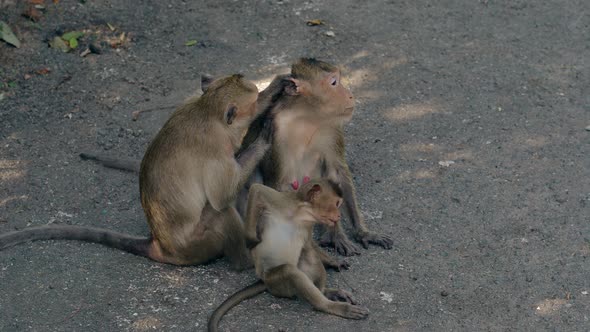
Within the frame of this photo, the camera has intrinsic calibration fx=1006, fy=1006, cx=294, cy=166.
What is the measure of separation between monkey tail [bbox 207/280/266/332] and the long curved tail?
632 mm

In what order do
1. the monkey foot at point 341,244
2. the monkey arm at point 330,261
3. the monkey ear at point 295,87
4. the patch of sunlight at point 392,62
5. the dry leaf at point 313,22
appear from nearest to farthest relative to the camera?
1. the monkey arm at point 330,261
2. the monkey ear at point 295,87
3. the monkey foot at point 341,244
4. the patch of sunlight at point 392,62
5. the dry leaf at point 313,22

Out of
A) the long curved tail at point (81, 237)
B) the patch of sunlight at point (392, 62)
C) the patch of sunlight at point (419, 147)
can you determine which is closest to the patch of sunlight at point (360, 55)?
the patch of sunlight at point (392, 62)

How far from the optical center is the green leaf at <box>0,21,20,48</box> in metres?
7.13

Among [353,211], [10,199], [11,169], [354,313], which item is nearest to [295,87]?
[353,211]

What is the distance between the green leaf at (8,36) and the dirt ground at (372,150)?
80 millimetres

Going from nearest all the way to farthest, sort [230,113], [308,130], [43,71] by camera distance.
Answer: [230,113] → [308,130] → [43,71]

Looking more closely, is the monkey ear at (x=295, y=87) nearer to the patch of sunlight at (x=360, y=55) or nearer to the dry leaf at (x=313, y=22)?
the patch of sunlight at (x=360, y=55)

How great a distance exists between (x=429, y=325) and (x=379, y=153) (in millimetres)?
1718

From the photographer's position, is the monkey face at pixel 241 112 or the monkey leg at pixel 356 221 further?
the monkey leg at pixel 356 221

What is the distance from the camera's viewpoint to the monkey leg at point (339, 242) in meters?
5.30

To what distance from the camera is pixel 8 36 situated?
7.15 metres

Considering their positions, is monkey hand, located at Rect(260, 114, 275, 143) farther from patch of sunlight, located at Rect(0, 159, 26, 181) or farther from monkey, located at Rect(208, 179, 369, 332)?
patch of sunlight, located at Rect(0, 159, 26, 181)

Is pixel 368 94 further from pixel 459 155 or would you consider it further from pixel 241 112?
pixel 241 112

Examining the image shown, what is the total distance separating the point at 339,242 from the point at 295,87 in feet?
2.81
